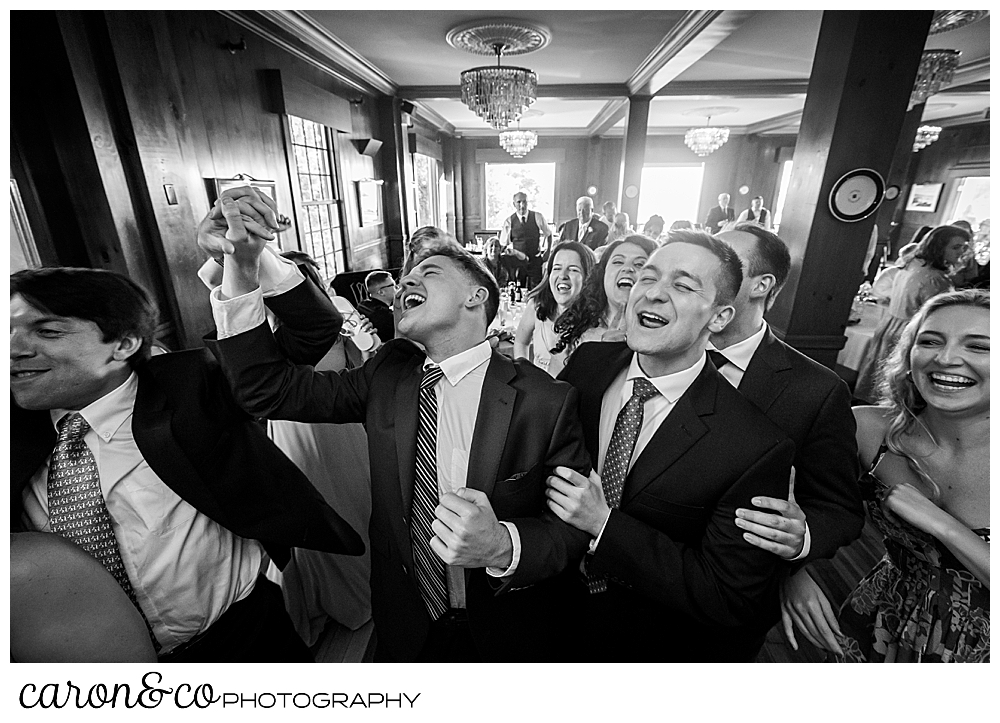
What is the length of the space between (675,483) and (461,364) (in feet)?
1.86

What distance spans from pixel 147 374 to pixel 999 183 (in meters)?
1.74

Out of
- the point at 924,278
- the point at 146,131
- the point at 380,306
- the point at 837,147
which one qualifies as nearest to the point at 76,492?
the point at 380,306

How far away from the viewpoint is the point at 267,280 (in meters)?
1.08

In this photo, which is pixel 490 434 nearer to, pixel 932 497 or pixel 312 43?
pixel 932 497

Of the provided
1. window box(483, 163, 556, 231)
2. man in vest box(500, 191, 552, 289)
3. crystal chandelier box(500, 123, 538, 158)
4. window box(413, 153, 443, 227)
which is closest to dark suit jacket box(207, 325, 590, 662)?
man in vest box(500, 191, 552, 289)

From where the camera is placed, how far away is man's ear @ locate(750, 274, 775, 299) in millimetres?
1512

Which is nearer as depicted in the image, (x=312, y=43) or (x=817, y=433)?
(x=817, y=433)

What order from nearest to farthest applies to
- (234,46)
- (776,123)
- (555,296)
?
1. (555,296)
2. (234,46)
3. (776,123)

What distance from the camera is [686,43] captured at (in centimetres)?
354

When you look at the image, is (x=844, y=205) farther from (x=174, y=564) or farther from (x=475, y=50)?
(x=174, y=564)

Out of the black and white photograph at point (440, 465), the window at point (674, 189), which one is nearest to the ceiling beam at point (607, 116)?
the window at point (674, 189)

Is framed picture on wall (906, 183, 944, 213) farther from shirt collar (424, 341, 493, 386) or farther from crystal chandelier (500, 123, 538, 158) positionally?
shirt collar (424, 341, 493, 386)

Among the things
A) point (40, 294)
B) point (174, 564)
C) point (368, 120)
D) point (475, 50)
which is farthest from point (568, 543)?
point (368, 120)

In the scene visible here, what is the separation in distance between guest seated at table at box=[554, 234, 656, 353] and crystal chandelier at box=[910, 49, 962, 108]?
3024 mm
